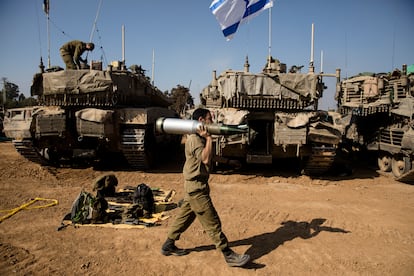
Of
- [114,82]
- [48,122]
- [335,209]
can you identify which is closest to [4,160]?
[48,122]

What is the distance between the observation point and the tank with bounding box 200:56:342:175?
7.63 m

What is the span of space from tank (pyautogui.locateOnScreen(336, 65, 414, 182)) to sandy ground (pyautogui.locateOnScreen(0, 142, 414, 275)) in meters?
1.35

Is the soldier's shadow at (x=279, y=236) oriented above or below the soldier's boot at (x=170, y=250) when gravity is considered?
below

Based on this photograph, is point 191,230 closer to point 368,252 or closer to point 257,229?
point 257,229

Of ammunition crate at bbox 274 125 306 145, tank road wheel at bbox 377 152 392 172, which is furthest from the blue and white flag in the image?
tank road wheel at bbox 377 152 392 172

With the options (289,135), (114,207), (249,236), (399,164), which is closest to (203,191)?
(249,236)

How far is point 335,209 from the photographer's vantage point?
562 centimetres

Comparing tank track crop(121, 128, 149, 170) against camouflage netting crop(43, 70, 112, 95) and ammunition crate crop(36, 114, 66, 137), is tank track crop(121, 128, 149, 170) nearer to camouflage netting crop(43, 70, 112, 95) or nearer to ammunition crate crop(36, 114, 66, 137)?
camouflage netting crop(43, 70, 112, 95)

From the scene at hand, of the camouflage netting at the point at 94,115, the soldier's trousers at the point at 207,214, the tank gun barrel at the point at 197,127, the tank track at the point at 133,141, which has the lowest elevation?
the soldier's trousers at the point at 207,214

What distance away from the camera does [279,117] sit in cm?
776

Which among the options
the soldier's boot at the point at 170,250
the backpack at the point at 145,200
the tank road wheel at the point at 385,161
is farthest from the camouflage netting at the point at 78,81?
the tank road wheel at the point at 385,161

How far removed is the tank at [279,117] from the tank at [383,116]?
5.95 ft

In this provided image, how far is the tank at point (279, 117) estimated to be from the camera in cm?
763

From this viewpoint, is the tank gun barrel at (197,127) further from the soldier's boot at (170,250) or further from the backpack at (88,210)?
the backpack at (88,210)
